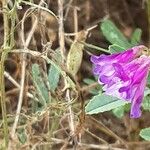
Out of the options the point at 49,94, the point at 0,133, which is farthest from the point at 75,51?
the point at 0,133

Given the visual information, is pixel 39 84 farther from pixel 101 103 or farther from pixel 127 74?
pixel 127 74

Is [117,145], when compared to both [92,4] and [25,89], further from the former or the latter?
[92,4]

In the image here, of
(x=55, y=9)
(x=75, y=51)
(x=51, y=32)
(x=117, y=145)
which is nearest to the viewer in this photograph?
(x=75, y=51)

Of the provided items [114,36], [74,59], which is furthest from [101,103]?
[114,36]

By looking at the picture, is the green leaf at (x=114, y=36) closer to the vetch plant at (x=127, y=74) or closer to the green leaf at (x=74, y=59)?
the green leaf at (x=74, y=59)

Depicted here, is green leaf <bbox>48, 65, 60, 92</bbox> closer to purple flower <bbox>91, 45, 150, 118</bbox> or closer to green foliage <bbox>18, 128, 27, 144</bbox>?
green foliage <bbox>18, 128, 27, 144</bbox>
